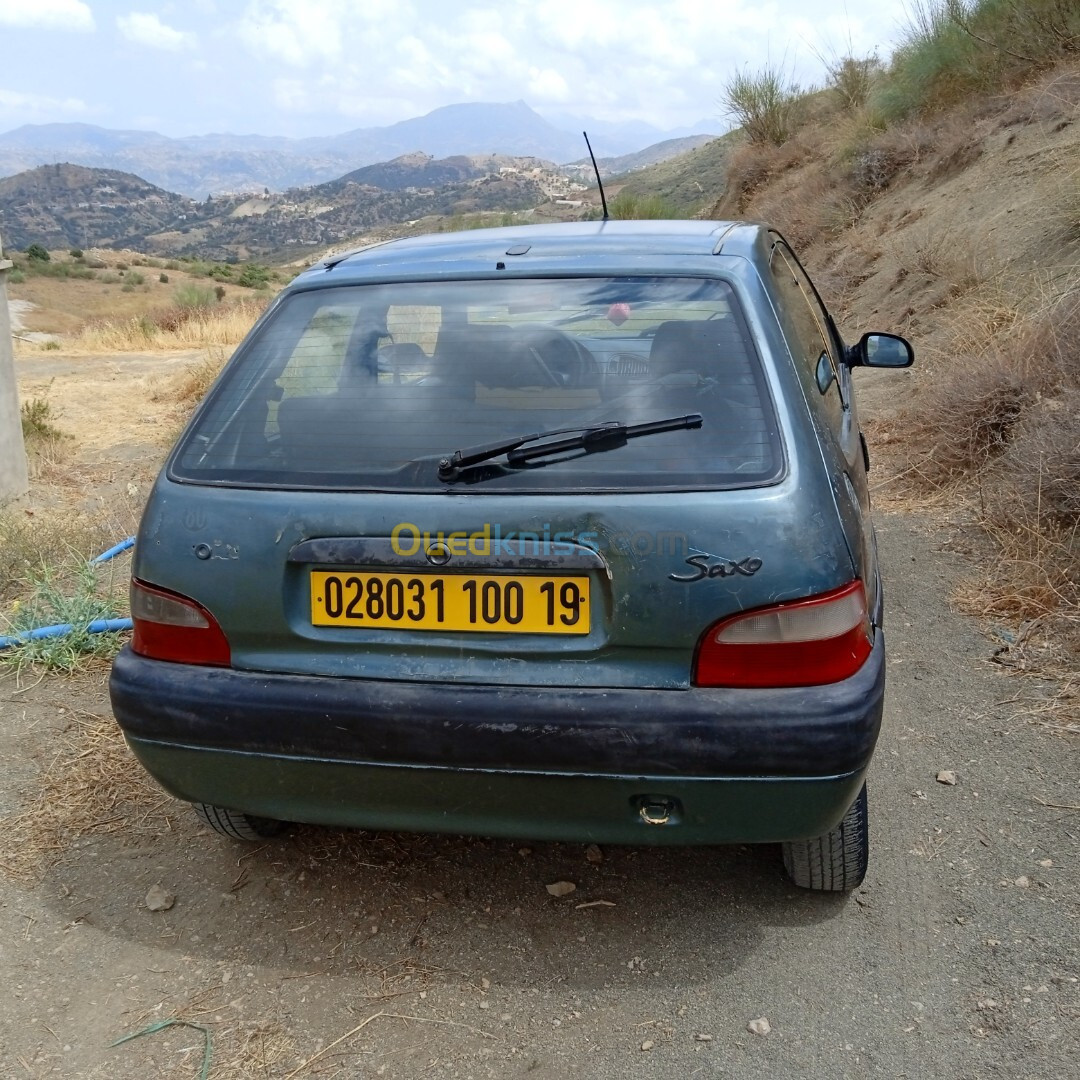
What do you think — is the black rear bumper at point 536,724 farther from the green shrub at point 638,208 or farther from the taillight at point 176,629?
the green shrub at point 638,208

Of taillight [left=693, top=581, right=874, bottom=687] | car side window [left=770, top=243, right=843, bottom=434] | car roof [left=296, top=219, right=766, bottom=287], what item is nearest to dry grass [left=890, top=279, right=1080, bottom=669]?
car side window [left=770, top=243, right=843, bottom=434]

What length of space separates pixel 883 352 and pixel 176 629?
2857mm

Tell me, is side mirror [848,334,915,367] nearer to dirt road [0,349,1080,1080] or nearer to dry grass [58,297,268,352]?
dirt road [0,349,1080,1080]

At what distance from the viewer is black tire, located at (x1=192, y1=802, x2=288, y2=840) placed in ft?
9.36

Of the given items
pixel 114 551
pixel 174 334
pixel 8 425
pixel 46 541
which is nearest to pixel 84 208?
pixel 174 334

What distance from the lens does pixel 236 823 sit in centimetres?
289

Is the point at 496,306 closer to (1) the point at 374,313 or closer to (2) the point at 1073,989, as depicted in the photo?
(1) the point at 374,313

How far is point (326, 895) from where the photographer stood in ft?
9.30

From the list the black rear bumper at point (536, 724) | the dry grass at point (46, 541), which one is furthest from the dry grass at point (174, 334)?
the black rear bumper at point (536, 724)

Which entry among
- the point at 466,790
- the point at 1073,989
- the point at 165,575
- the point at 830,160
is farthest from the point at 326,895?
the point at 830,160

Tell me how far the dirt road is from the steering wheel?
137cm

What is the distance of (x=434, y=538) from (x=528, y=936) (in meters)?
1.11

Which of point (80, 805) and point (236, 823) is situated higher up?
point (236, 823)

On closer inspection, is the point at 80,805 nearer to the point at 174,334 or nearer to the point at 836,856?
the point at 836,856
